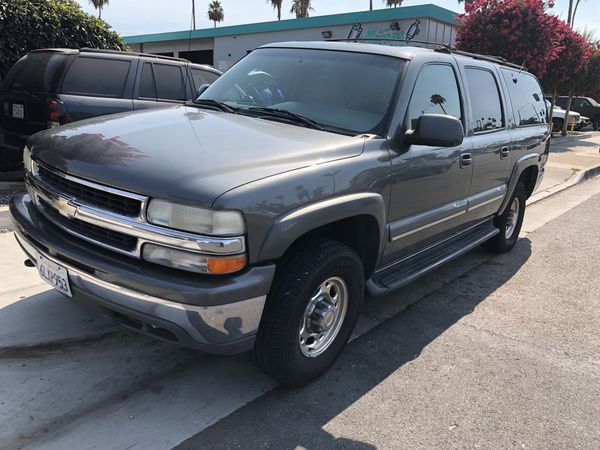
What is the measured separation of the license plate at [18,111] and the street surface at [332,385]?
9.62 feet

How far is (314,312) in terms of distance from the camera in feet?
9.59

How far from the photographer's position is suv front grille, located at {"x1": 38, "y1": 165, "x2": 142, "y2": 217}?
2.39 meters

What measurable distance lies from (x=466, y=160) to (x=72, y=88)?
16.1ft

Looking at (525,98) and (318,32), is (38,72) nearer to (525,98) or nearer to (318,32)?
(525,98)

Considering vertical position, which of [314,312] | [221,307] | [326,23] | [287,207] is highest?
[326,23]

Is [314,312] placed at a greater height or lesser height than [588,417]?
greater

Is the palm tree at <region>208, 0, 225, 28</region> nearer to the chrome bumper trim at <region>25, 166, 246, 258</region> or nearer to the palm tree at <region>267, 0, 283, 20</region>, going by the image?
the palm tree at <region>267, 0, 283, 20</region>

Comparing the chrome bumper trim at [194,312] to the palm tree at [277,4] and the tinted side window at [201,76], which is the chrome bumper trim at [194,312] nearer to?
the tinted side window at [201,76]

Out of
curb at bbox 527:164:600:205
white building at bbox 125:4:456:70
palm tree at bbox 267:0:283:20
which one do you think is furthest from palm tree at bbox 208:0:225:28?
curb at bbox 527:164:600:205

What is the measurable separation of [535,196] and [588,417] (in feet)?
23.2

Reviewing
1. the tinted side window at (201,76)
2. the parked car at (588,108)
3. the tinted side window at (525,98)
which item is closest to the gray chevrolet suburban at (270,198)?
the tinted side window at (525,98)

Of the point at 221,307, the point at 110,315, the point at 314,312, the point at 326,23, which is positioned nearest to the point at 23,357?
the point at 110,315

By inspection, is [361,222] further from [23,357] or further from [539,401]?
[23,357]

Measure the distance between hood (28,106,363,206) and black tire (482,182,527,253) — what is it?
119 inches
